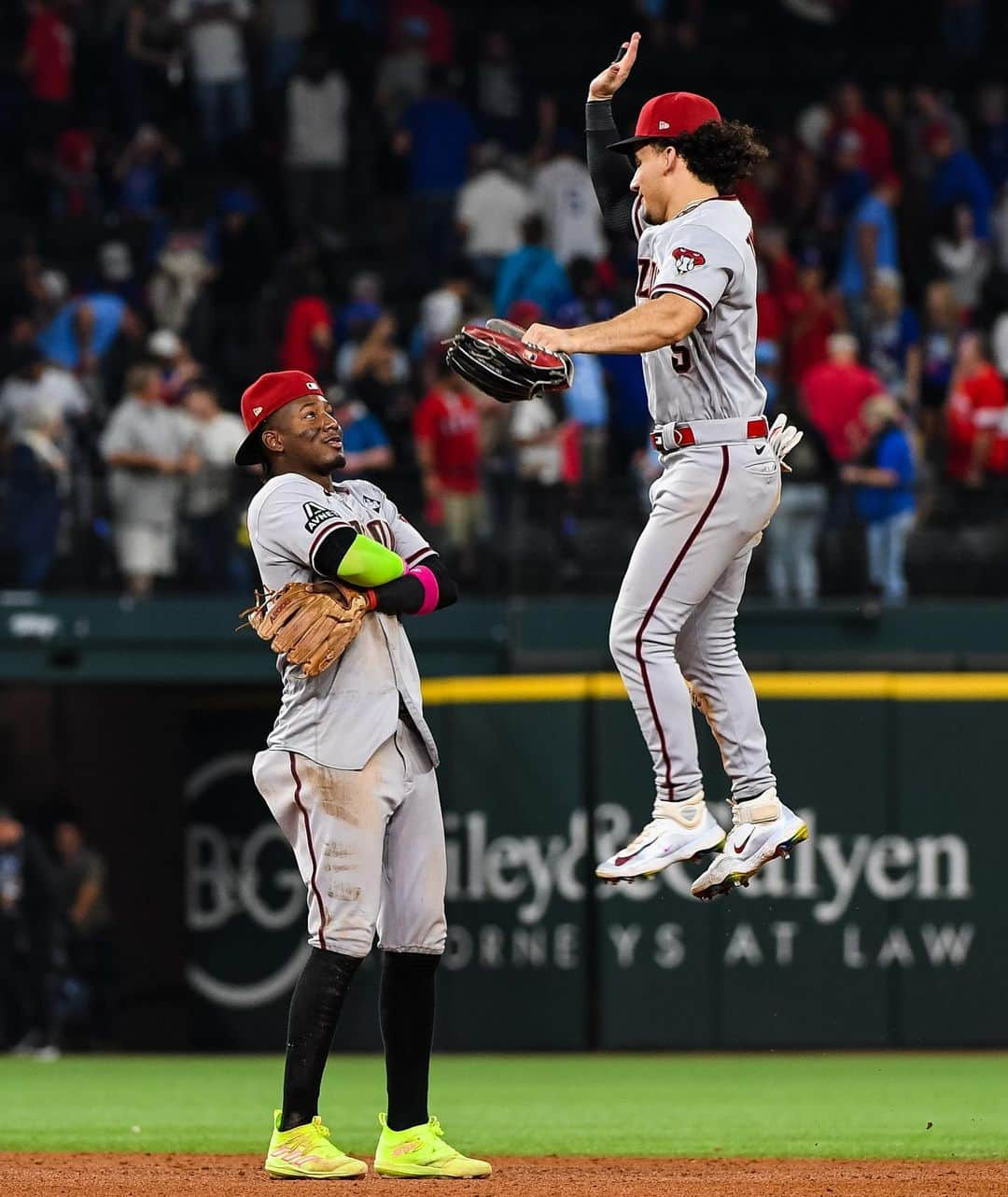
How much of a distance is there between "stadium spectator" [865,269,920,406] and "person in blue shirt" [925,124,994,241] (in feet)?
5.94

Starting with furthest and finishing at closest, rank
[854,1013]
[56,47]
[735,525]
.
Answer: [56,47]
[854,1013]
[735,525]

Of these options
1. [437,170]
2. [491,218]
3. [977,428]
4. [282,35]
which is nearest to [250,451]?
[977,428]

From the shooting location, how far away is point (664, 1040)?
15.1 meters

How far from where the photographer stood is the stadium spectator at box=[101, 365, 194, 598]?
14836mm

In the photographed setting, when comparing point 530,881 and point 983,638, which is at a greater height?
point 983,638

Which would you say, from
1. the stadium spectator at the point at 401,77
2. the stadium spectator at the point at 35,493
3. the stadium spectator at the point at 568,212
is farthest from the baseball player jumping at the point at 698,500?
the stadium spectator at the point at 401,77

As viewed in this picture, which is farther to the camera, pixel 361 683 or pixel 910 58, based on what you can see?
pixel 910 58

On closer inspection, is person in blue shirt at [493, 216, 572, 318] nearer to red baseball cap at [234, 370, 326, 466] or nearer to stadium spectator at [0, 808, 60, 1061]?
stadium spectator at [0, 808, 60, 1061]

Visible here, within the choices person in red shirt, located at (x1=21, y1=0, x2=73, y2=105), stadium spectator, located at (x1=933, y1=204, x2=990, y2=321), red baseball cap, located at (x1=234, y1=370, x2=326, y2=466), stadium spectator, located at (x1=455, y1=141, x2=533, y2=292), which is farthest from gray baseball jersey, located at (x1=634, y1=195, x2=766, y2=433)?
person in red shirt, located at (x1=21, y1=0, x2=73, y2=105)

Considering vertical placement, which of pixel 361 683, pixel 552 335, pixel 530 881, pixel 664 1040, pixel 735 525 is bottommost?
pixel 664 1040

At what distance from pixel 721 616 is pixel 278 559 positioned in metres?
1.43

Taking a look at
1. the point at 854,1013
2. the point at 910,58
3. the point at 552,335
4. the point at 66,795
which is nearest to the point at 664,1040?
the point at 854,1013

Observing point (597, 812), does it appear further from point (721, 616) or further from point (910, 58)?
point (910, 58)

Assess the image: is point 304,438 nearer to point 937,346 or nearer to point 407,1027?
point 407,1027
